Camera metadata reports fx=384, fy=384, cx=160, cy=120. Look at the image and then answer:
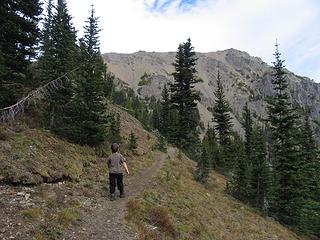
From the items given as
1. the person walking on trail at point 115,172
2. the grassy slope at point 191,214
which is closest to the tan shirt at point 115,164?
the person walking on trail at point 115,172

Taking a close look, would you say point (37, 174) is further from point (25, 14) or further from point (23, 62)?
point (25, 14)

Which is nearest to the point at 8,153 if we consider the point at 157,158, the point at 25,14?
the point at 25,14

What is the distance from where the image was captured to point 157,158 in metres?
34.7

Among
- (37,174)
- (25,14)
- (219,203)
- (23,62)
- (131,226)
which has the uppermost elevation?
(25,14)

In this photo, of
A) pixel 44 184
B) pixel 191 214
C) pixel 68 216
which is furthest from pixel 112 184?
pixel 191 214

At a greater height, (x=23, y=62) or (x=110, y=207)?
(x=23, y=62)

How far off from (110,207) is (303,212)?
2575 cm

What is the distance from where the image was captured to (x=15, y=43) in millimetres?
26359

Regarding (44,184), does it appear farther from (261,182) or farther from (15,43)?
(261,182)

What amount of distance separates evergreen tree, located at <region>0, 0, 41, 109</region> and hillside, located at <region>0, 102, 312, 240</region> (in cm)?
300

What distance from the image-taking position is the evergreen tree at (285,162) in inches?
1379

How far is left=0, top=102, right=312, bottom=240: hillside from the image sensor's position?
1284 centimetres

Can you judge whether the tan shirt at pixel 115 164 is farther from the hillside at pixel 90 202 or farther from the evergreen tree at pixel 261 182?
the evergreen tree at pixel 261 182

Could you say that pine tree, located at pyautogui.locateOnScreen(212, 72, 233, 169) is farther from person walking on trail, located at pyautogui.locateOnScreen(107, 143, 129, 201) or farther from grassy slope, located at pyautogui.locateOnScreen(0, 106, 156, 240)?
person walking on trail, located at pyautogui.locateOnScreen(107, 143, 129, 201)
